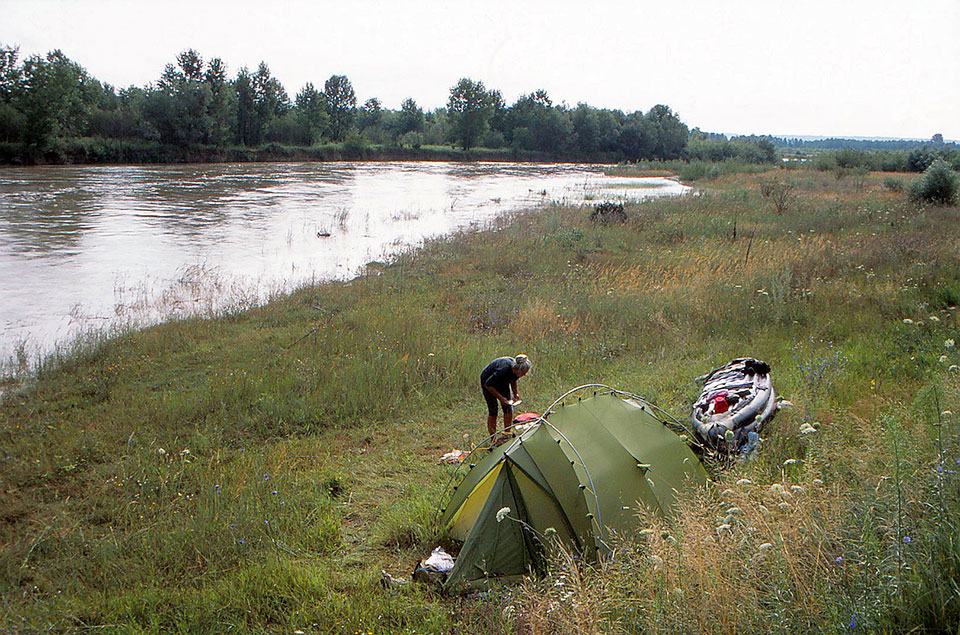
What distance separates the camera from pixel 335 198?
41125 millimetres

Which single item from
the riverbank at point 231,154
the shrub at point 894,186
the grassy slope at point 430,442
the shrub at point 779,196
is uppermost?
the riverbank at point 231,154

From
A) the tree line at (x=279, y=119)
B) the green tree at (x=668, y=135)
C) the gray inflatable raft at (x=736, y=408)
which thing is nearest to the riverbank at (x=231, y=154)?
the tree line at (x=279, y=119)

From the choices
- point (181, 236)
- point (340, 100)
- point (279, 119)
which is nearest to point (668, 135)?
point (340, 100)

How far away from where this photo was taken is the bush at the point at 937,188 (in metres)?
24.5

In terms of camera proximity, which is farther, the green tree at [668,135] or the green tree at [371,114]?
the green tree at [371,114]

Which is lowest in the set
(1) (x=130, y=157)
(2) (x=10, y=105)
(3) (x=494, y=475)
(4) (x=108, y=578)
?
(4) (x=108, y=578)

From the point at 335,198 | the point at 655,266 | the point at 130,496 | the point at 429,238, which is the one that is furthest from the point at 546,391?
the point at 335,198

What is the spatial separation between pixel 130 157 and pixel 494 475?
70.4 metres

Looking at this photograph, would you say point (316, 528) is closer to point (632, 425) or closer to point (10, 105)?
point (632, 425)

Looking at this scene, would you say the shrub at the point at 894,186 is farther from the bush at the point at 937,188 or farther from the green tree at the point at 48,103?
the green tree at the point at 48,103

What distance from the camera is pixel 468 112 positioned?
363ft

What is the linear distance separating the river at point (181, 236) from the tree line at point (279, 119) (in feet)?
44.7

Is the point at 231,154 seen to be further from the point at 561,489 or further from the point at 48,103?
the point at 561,489

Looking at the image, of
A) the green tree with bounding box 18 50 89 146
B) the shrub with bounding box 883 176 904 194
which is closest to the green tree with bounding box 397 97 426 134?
the green tree with bounding box 18 50 89 146
